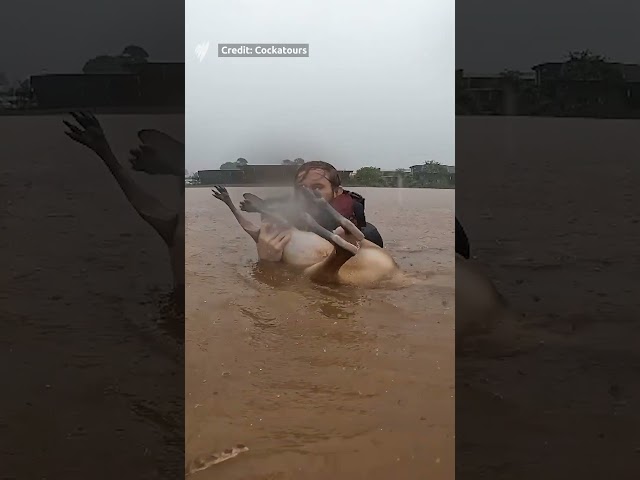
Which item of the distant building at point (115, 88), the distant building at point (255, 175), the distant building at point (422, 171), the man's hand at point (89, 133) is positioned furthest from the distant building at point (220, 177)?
the distant building at point (422, 171)

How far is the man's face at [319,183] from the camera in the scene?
1.66m

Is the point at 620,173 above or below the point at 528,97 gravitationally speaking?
below

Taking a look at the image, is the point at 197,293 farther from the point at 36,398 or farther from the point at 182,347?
the point at 36,398

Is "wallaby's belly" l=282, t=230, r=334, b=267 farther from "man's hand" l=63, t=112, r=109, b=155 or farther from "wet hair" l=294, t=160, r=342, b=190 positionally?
"man's hand" l=63, t=112, r=109, b=155

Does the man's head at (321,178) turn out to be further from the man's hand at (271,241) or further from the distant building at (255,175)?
the man's hand at (271,241)

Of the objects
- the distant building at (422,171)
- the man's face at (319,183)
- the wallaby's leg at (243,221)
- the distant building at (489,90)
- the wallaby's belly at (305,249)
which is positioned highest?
the distant building at (489,90)

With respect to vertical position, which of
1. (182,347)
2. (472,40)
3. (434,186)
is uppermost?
(472,40)

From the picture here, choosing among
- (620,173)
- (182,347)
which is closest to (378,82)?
(620,173)

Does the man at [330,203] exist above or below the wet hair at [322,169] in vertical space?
below

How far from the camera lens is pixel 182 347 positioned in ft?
5.41

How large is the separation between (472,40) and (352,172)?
0.56 m

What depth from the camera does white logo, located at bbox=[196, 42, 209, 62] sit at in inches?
64.2

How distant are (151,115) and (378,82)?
0.73 meters

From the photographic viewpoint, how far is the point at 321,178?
166cm
